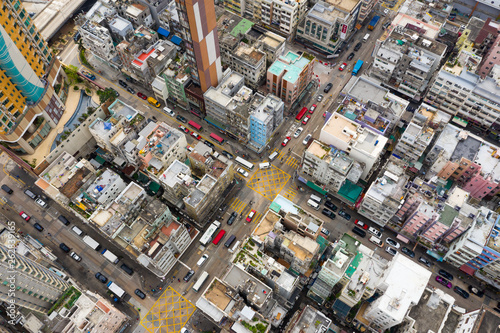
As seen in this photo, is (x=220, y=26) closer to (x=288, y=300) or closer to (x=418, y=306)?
(x=288, y=300)

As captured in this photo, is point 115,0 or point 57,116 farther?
point 115,0

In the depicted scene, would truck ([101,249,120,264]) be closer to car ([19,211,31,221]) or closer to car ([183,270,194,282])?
car ([183,270,194,282])

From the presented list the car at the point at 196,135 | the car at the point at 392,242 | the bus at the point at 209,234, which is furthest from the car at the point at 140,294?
the car at the point at 392,242

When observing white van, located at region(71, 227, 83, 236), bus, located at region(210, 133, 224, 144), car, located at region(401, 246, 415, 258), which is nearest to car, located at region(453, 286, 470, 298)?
car, located at region(401, 246, 415, 258)

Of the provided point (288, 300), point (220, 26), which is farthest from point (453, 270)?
point (220, 26)

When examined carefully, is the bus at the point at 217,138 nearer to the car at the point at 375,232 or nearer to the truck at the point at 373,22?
Answer: the car at the point at 375,232

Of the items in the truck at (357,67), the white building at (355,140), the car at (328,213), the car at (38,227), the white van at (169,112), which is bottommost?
the car at (38,227)
